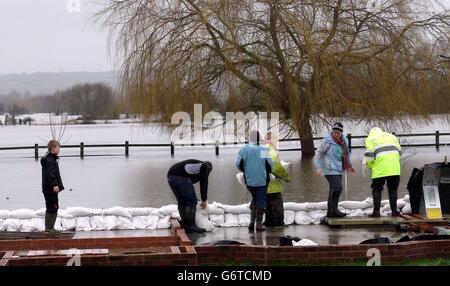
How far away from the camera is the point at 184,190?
36.6 feet

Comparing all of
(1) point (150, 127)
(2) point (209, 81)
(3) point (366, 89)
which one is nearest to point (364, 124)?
(3) point (366, 89)

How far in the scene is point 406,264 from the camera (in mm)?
8375

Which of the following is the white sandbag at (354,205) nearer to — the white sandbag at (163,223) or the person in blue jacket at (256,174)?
the person in blue jacket at (256,174)

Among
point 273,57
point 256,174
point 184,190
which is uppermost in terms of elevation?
point 273,57

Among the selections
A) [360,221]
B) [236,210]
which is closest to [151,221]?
[236,210]

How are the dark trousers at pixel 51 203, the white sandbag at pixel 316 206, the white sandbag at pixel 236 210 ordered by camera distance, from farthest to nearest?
the white sandbag at pixel 316 206 < the white sandbag at pixel 236 210 < the dark trousers at pixel 51 203

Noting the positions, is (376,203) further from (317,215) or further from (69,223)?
(69,223)

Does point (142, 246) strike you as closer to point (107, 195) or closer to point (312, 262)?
point (312, 262)

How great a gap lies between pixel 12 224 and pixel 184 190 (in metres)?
2.54

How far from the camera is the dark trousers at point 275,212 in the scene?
1183 cm

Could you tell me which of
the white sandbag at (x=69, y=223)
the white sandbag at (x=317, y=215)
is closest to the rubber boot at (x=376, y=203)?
the white sandbag at (x=317, y=215)

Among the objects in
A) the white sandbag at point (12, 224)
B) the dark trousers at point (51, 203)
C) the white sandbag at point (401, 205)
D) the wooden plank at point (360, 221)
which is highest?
the dark trousers at point (51, 203)

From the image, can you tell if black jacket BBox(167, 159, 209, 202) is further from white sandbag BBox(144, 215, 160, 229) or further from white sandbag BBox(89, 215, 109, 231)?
white sandbag BBox(89, 215, 109, 231)

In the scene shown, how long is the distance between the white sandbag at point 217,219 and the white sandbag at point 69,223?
6.57 ft
